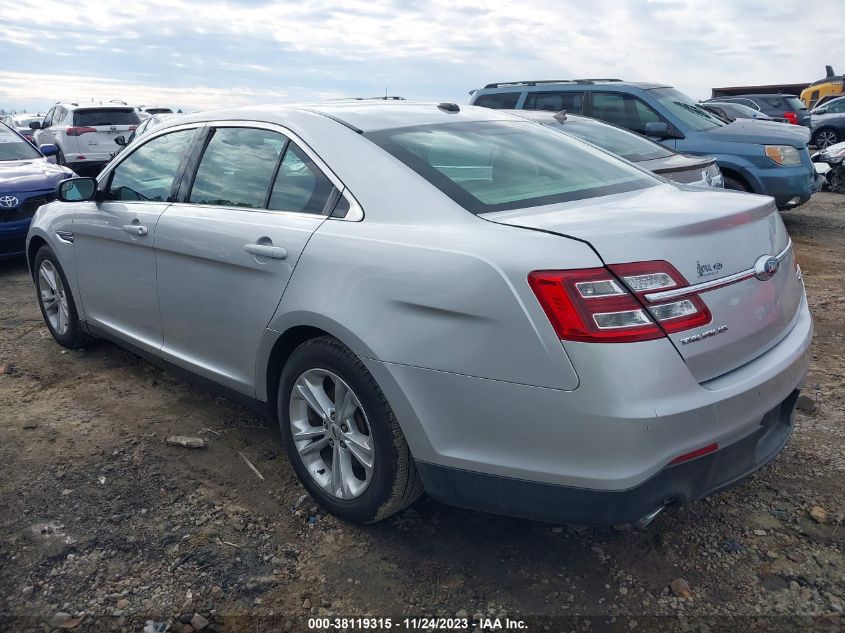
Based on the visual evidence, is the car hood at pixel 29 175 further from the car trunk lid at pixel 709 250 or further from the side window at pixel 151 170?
the car trunk lid at pixel 709 250

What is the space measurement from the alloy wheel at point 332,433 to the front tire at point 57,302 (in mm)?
2382

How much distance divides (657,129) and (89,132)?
1187 centimetres

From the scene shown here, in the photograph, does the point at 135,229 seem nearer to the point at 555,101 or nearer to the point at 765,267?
the point at 765,267

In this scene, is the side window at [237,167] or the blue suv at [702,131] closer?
the side window at [237,167]

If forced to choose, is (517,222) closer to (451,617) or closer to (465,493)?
(465,493)

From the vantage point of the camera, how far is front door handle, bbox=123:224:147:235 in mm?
3689

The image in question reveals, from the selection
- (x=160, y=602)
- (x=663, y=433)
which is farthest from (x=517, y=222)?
(x=160, y=602)

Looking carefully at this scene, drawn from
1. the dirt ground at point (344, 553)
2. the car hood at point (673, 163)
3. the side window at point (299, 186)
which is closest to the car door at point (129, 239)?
the dirt ground at point (344, 553)

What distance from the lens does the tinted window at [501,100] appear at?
33.0 feet

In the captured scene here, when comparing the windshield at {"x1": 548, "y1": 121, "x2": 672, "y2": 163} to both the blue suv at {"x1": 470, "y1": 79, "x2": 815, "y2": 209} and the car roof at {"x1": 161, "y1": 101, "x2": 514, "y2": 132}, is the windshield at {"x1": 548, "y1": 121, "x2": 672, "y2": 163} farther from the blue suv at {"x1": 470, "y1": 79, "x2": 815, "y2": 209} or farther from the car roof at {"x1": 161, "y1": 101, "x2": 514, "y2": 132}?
the car roof at {"x1": 161, "y1": 101, "x2": 514, "y2": 132}

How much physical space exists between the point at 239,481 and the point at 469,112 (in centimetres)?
195

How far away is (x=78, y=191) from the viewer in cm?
421

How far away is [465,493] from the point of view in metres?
2.39

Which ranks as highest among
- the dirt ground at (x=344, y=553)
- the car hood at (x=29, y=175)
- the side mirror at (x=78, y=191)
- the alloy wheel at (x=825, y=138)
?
the side mirror at (x=78, y=191)
